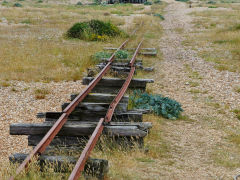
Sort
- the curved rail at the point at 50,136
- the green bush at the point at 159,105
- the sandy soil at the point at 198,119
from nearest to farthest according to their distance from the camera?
1. the curved rail at the point at 50,136
2. the sandy soil at the point at 198,119
3. the green bush at the point at 159,105

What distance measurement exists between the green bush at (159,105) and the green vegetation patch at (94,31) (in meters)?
9.69

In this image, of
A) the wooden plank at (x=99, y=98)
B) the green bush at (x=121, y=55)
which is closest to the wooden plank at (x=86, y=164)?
the wooden plank at (x=99, y=98)

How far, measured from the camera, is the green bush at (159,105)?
6.64 m

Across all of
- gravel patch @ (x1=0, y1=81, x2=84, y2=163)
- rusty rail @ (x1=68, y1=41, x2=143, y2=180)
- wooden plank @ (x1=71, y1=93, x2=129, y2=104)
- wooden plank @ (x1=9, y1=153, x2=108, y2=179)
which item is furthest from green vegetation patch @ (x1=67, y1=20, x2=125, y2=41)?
wooden plank @ (x1=9, y1=153, x2=108, y2=179)

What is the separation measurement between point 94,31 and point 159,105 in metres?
10.8

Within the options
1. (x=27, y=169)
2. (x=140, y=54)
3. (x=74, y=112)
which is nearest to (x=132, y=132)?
(x=74, y=112)

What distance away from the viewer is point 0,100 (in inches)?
300

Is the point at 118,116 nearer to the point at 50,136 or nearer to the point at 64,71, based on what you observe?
the point at 50,136

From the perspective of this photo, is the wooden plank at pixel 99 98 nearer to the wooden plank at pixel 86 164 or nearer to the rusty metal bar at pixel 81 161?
the rusty metal bar at pixel 81 161

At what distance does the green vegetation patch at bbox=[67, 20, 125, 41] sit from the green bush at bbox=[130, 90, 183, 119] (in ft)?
31.8

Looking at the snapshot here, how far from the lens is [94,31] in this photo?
1677 centimetres

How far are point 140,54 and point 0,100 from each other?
22.1 feet

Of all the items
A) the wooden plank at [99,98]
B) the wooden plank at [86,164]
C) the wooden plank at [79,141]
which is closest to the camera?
the wooden plank at [86,164]

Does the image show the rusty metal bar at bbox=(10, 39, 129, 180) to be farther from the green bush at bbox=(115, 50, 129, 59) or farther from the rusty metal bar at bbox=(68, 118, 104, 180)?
the green bush at bbox=(115, 50, 129, 59)
